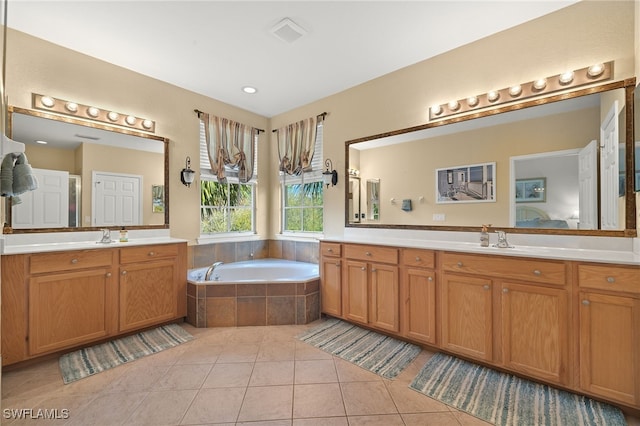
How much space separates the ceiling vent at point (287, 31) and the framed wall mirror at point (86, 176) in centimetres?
177

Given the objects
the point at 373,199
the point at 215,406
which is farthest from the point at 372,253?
the point at 215,406

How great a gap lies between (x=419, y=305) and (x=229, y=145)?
2.98 metres

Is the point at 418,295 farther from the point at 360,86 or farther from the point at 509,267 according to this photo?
the point at 360,86

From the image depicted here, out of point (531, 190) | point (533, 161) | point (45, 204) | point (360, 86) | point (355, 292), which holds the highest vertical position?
point (360, 86)

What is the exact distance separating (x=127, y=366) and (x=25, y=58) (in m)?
2.65

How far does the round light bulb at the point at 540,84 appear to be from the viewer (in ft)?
7.41

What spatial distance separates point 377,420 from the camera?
1.68 metres

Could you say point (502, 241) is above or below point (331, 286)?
above

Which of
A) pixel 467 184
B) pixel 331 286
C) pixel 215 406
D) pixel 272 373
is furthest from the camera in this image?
pixel 331 286

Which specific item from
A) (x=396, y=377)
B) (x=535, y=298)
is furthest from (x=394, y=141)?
(x=396, y=377)

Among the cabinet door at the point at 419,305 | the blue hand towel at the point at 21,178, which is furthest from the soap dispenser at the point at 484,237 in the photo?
the blue hand towel at the point at 21,178

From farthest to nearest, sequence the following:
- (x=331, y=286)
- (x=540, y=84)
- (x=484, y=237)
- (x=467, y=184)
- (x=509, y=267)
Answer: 1. (x=331, y=286)
2. (x=467, y=184)
3. (x=484, y=237)
4. (x=540, y=84)
5. (x=509, y=267)

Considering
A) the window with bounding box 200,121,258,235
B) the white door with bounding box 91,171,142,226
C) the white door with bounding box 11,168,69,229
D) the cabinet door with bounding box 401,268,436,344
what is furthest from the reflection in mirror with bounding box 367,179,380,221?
the white door with bounding box 11,168,69,229

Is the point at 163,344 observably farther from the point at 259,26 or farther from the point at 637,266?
the point at 637,266
